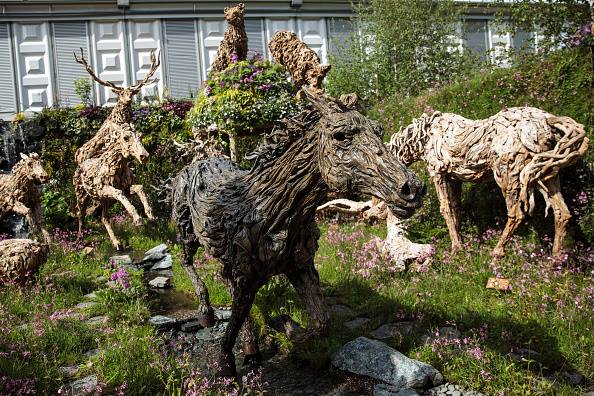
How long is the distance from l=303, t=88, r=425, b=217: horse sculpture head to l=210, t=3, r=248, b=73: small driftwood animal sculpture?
7.91 m

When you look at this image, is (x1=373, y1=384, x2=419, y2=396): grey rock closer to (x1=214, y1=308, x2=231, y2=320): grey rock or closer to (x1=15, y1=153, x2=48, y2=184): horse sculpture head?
(x1=214, y1=308, x2=231, y2=320): grey rock

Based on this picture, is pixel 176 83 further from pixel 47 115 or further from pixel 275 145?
pixel 275 145

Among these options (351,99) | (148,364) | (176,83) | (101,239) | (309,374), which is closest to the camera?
(351,99)

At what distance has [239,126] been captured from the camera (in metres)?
8.96

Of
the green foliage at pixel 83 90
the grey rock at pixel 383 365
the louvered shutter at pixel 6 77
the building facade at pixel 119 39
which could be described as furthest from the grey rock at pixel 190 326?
the louvered shutter at pixel 6 77

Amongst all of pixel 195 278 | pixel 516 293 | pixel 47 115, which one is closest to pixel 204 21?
pixel 47 115

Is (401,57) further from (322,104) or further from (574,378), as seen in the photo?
(322,104)

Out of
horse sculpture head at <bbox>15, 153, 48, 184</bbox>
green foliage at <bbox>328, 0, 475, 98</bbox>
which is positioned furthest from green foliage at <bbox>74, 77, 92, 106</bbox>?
green foliage at <bbox>328, 0, 475, 98</bbox>

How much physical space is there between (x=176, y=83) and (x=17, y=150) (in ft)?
18.8

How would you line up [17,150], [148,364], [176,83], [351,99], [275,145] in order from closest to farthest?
[351,99] → [275,145] → [148,364] → [17,150] → [176,83]

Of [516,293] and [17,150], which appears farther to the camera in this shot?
[17,150]

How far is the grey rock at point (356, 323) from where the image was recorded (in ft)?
16.3

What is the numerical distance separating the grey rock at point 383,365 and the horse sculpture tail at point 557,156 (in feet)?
8.06

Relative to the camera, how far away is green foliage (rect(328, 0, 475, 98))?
1537cm
